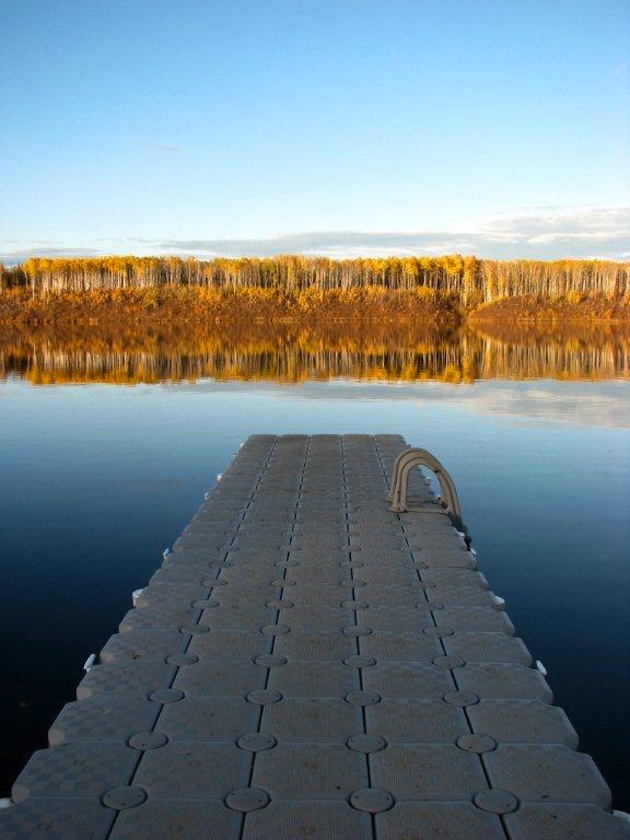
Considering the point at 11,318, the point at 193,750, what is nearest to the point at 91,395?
the point at 193,750

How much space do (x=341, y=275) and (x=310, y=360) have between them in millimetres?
87801

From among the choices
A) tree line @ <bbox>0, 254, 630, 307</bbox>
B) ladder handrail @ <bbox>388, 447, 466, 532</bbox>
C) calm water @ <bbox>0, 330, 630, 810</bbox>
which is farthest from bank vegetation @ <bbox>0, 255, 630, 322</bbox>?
ladder handrail @ <bbox>388, 447, 466, 532</bbox>

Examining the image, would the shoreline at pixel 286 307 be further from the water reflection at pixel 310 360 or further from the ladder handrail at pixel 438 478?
the ladder handrail at pixel 438 478

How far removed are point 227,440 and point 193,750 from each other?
1324cm

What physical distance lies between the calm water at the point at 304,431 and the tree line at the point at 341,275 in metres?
89.2

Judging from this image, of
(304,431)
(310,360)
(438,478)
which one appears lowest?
(310,360)

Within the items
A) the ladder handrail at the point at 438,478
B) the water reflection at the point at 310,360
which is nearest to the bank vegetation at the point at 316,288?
the water reflection at the point at 310,360

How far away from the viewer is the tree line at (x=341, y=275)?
4712 inches

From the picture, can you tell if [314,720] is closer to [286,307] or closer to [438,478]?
[438,478]

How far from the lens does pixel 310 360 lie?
123 ft

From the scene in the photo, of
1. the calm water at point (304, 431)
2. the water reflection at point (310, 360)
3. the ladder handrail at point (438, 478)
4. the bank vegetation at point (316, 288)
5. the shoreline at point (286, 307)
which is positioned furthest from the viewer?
the bank vegetation at point (316, 288)

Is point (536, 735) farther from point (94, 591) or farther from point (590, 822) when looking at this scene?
point (94, 591)

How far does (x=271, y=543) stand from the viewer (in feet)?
26.3

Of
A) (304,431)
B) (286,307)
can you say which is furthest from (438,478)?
(286,307)
